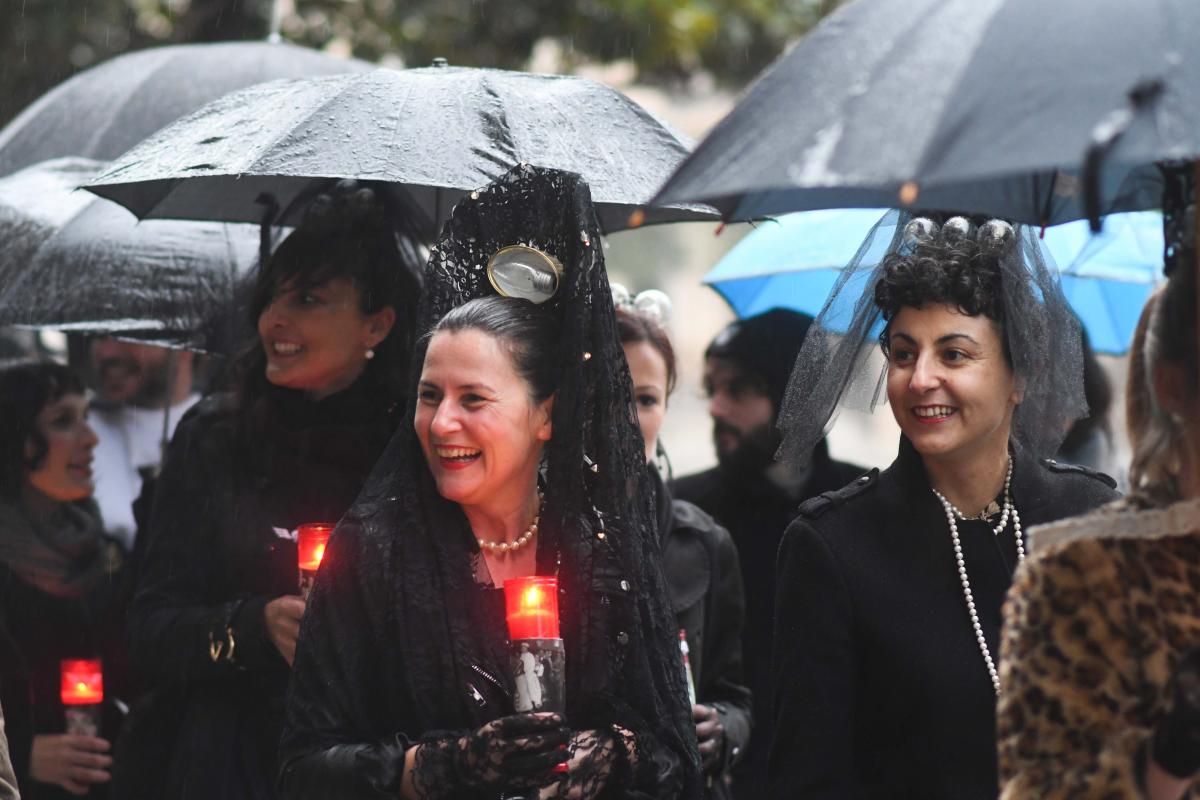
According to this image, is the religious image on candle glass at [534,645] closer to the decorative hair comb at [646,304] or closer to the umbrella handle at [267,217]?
the umbrella handle at [267,217]

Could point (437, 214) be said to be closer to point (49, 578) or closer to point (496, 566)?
point (49, 578)

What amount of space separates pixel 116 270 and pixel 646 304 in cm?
168

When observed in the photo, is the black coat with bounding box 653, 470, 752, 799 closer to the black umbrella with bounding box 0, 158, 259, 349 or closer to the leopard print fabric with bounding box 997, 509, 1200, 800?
the black umbrella with bounding box 0, 158, 259, 349

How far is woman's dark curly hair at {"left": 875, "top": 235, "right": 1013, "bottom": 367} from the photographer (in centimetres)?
406

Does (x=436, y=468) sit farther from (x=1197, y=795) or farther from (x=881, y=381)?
(x=1197, y=795)

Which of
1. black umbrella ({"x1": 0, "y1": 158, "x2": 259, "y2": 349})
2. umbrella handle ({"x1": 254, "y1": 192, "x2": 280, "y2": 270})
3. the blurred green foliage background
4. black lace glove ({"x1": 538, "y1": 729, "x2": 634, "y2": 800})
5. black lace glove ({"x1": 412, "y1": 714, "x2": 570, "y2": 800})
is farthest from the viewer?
the blurred green foliage background

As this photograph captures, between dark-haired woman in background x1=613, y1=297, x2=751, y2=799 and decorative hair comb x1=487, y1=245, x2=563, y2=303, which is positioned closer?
decorative hair comb x1=487, y1=245, x2=563, y2=303

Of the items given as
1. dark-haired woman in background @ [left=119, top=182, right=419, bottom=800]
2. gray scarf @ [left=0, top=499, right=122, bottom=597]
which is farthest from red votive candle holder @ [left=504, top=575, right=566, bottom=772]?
gray scarf @ [left=0, top=499, right=122, bottom=597]

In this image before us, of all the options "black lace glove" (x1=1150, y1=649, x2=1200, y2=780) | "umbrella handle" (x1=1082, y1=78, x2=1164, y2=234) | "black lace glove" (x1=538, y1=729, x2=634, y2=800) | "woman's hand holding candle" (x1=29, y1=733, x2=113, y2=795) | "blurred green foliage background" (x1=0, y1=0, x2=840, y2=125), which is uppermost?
"blurred green foliage background" (x1=0, y1=0, x2=840, y2=125)

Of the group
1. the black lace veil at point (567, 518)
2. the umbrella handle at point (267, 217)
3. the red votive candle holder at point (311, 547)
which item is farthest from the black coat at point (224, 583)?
the black lace veil at point (567, 518)

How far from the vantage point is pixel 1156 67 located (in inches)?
102

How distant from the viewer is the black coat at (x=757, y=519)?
6066 mm

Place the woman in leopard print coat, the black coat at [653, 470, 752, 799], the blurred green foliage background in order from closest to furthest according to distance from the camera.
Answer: the woman in leopard print coat < the black coat at [653, 470, 752, 799] < the blurred green foliage background

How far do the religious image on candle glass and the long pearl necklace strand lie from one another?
0.93 meters
